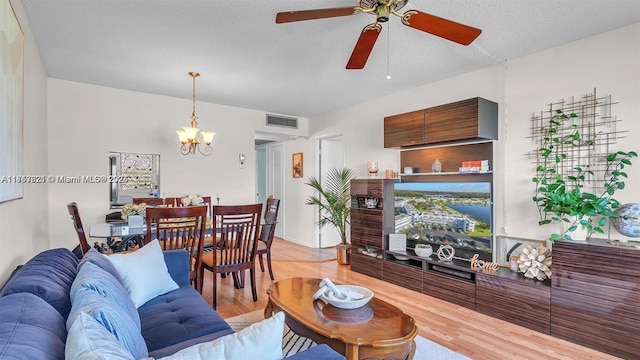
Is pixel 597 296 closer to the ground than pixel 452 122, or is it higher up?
closer to the ground

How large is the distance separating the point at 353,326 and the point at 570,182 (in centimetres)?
258

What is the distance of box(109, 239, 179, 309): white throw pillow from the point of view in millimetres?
1944

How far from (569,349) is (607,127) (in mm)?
1885

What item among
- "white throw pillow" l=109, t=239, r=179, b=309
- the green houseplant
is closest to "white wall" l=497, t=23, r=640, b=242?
the green houseplant

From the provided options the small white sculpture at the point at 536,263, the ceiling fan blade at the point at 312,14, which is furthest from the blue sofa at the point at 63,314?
the small white sculpture at the point at 536,263

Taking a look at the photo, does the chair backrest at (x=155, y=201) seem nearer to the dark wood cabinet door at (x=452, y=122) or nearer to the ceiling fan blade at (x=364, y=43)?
the ceiling fan blade at (x=364, y=43)

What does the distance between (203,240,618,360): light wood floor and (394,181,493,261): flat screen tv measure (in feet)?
2.28

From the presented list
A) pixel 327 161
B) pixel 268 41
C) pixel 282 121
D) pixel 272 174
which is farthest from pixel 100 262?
pixel 272 174

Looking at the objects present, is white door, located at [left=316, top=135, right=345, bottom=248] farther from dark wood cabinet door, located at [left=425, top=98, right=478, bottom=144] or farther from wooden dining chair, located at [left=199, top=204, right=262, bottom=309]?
wooden dining chair, located at [left=199, top=204, right=262, bottom=309]

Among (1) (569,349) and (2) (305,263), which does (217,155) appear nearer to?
(2) (305,263)

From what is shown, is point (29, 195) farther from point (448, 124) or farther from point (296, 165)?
point (296, 165)

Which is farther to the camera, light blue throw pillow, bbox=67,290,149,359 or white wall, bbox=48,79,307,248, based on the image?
white wall, bbox=48,79,307,248

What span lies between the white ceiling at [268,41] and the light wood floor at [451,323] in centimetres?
252

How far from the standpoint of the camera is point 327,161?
6.30 meters
